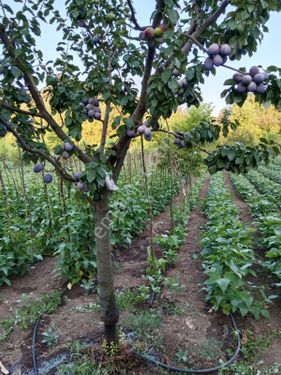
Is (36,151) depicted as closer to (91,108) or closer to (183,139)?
(91,108)

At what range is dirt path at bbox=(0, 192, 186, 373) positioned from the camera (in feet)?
10.1

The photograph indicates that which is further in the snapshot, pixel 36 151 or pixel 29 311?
pixel 29 311

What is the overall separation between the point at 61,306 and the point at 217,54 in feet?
10.9

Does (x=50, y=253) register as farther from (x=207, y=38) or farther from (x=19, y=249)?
(x=207, y=38)

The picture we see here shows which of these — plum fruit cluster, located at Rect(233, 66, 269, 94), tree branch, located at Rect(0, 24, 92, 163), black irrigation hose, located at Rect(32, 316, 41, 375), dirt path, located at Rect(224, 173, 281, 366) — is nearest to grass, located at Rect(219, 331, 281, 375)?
dirt path, located at Rect(224, 173, 281, 366)

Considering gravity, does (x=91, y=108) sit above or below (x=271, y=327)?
above

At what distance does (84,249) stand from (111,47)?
2816mm

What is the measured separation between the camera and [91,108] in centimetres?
237

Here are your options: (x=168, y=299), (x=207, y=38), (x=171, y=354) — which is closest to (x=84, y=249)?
(x=168, y=299)

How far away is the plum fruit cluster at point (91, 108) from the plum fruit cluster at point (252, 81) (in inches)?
40.1

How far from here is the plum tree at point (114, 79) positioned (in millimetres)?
1739

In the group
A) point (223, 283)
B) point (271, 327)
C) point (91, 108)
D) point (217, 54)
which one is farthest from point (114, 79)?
point (271, 327)

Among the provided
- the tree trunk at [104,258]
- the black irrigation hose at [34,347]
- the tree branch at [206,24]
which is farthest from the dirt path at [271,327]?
the tree branch at [206,24]

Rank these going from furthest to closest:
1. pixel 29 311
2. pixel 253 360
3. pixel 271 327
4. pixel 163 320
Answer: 1. pixel 29 311
2. pixel 163 320
3. pixel 271 327
4. pixel 253 360
